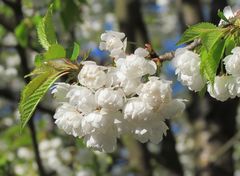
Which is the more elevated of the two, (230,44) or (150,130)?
(230,44)

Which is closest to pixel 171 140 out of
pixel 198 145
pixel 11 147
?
pixel 198 145

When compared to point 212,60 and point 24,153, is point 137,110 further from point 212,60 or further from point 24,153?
point 24,153

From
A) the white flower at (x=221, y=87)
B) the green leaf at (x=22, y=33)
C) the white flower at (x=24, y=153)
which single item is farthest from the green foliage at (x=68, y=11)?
the white flower at (x=221, y=87)

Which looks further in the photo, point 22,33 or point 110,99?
point 22,33

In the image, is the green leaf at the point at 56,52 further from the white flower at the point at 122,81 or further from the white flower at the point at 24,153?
the white flower at the point at 24,153

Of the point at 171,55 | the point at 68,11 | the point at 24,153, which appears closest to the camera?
the point at 171,55

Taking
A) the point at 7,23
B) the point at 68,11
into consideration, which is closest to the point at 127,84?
the point at 68,11
